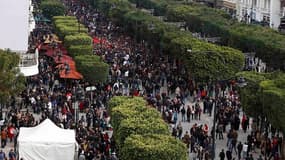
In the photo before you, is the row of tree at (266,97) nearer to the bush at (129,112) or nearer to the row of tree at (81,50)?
the bush at (129,112)

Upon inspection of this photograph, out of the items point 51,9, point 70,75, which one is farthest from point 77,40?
point 51,9

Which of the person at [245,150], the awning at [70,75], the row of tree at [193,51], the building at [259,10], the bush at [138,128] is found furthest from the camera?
the building at [259,10]

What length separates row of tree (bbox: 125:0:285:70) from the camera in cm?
5697

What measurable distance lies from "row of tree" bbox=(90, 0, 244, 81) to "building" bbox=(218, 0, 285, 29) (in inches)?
1008

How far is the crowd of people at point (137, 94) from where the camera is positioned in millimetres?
35312

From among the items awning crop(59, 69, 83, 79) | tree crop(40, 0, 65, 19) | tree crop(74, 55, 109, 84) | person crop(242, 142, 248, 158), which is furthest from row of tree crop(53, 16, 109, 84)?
person crop(242, 142, 248, 158)

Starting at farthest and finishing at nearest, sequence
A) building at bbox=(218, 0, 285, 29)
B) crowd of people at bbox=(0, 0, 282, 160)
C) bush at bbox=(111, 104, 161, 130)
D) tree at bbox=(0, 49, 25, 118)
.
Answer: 1. building at bbox=(218, 0, 285, 29)
2. tree at bbox=(0, 49, 25, 118)
3. crowd of people at bbox=(0, 0, 282, 160)
4. bush at bbox=(111, 104, 161, 130)

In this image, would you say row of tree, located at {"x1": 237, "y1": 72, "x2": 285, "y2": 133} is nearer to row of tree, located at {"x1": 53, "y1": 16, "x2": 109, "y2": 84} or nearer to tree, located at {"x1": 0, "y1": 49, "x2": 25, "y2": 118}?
row of tree, located at {"x1": 53, "y1": 16, "x2": 109, "y2": 84}

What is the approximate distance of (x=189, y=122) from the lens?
42656mm

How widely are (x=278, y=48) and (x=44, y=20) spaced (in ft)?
117

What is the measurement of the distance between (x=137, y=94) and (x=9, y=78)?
32.0ft

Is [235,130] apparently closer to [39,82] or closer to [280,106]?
[280,106]

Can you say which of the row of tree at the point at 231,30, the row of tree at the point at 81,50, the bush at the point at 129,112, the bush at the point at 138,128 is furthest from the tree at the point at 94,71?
the bush at the point at 138,128

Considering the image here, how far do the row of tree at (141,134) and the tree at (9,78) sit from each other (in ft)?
25.6
